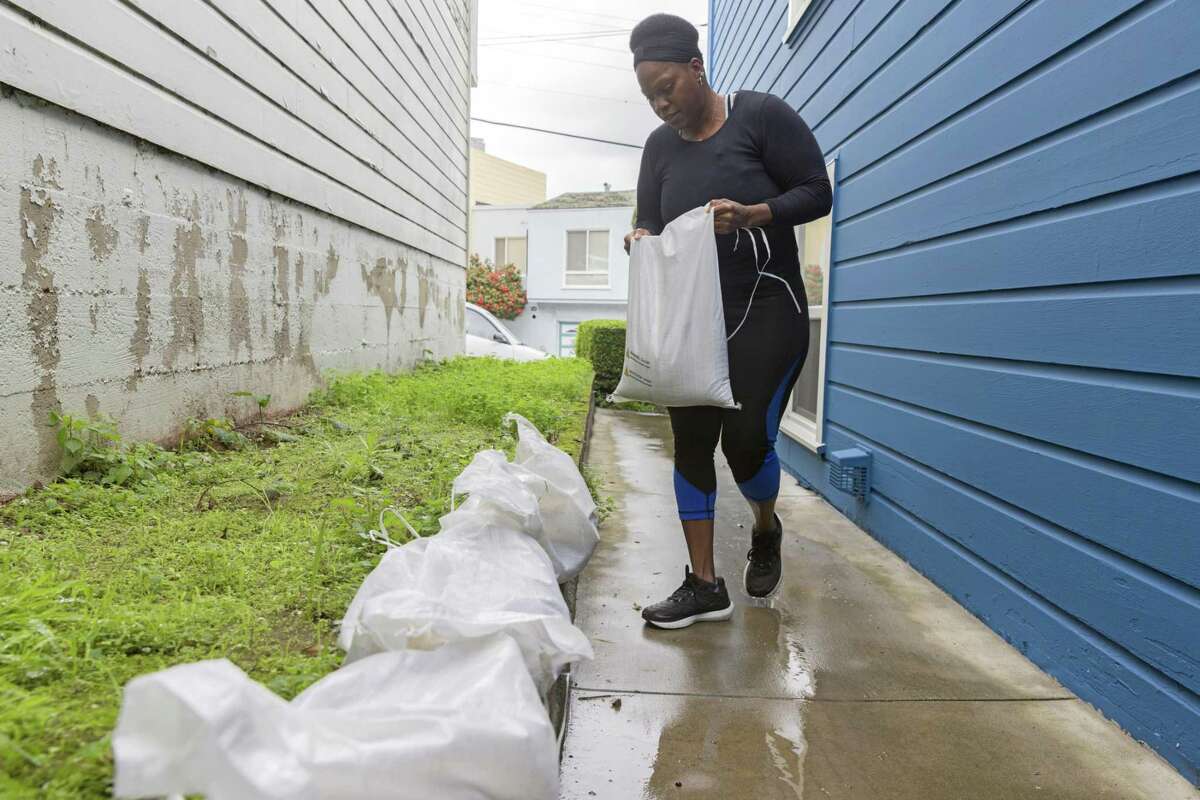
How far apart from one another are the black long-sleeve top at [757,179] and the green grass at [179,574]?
1296 mm

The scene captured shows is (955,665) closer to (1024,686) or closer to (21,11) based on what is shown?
(1024,686)

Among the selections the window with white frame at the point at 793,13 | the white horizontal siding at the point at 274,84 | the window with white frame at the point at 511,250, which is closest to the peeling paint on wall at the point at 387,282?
the white horizontal siding at the point at 274,84

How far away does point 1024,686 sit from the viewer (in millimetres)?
2305

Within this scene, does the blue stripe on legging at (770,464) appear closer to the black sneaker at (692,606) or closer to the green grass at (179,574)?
the black sneaker at (692,606)

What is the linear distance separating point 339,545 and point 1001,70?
2616 mm

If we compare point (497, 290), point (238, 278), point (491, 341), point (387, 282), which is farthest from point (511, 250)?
point (238, 278)

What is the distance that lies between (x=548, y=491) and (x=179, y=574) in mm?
1098

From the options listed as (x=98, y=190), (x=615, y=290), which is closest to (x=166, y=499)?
(x=98, y=190)

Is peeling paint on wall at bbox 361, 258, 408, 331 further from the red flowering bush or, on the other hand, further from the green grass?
the red flowering bush

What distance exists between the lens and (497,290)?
26.2m

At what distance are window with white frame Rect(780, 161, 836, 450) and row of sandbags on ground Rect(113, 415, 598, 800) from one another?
3253 millimetres

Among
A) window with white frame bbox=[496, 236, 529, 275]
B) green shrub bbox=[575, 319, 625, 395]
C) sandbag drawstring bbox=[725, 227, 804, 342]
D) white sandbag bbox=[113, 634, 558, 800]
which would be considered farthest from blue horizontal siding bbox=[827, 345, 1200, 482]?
window with white frame bbox=[496, 236, 529, 275]

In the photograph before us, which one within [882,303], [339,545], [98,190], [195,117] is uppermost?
[195,117]

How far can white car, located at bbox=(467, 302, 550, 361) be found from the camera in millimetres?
12656
